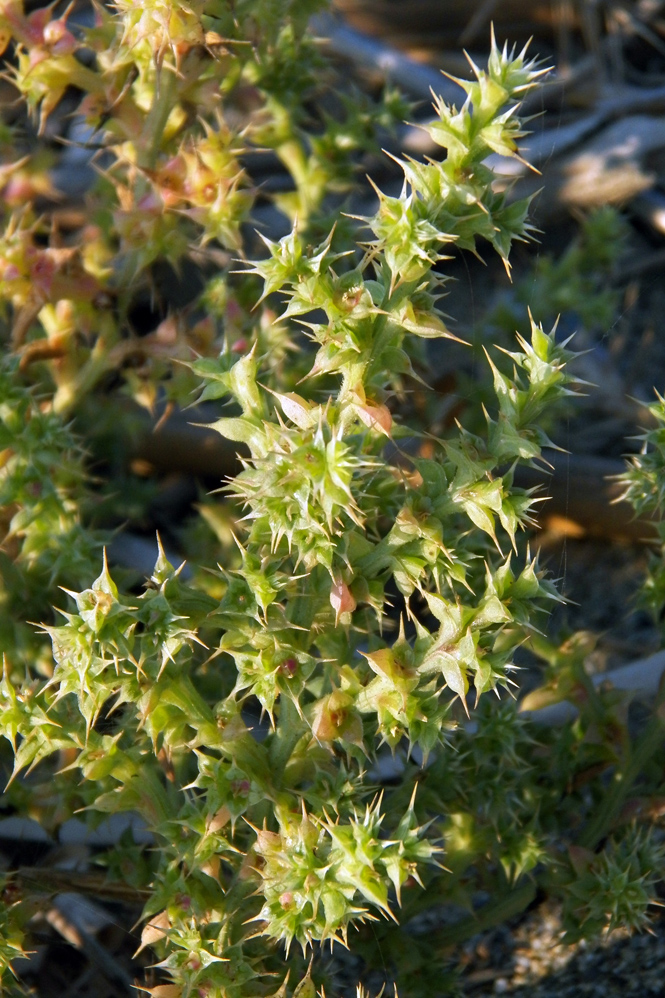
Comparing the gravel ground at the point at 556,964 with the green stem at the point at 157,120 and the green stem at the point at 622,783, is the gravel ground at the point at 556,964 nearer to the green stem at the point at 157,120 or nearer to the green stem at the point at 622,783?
the green stem at the point at 622,783

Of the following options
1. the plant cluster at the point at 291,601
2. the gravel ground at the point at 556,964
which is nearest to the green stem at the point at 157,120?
the plant cluster at the point at 291,601

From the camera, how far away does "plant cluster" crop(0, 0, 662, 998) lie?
1.21 meters

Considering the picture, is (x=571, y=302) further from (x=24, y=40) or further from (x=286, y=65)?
(x=24, y=40)

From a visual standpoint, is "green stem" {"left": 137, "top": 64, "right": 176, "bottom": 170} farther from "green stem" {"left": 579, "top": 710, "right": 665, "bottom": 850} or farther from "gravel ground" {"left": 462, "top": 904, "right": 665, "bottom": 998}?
"gravel ground" {"left": 462, "top": 904, "right": 665, "bottom": 998}

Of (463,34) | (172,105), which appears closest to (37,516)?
(172,105)

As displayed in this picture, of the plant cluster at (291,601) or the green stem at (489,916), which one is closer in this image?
the plant cluster at (291,601)

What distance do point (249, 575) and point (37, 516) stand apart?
579mm

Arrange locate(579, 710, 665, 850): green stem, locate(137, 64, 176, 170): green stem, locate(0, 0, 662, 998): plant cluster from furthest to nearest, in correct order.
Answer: locate(137, 64, 176, 170): green stem
locate(579, 710, 665, 850): green stem
locate(0, 0, 662, 998): plant cluster

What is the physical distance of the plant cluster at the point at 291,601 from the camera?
1215 mm

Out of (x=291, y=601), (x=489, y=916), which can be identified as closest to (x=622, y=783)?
(x=489, y=916)

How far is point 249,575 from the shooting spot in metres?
1.26

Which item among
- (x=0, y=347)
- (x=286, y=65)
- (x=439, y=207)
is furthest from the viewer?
(x=0, y=347)

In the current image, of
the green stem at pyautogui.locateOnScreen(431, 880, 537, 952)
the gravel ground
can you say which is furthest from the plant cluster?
the gravel ground

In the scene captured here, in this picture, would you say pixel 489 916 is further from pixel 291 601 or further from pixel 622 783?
pixel 291 601
